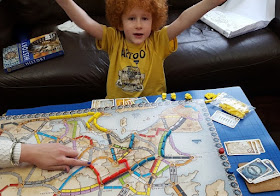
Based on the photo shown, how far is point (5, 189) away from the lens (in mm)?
841

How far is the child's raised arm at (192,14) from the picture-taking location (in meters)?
1.08

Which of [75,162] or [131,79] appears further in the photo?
[131,79]

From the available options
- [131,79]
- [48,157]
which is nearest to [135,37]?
[131,79]

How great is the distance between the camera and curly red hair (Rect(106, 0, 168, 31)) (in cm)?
111

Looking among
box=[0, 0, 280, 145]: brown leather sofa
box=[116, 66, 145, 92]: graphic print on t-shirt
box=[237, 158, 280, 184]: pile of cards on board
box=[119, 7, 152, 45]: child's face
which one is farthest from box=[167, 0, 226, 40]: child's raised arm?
box=[237, 158, 280, 184]: pile of cards on board

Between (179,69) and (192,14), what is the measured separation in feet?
1.92

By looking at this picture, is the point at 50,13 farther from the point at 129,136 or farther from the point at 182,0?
the point at 129,136

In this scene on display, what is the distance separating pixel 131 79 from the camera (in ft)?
4.23

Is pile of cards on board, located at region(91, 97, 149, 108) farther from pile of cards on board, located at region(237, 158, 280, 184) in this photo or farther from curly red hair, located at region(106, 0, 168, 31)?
pile of cards on board, located at region(237, 158, 280, 184)

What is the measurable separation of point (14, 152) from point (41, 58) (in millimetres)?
957

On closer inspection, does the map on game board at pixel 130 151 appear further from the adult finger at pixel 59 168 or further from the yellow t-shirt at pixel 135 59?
the yellow t-shirt at pixel 135 59

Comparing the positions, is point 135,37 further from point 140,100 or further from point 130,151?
point 130,151

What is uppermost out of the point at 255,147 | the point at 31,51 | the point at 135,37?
the point at 31,51

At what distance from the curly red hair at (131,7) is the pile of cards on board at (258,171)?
2.26 feet
